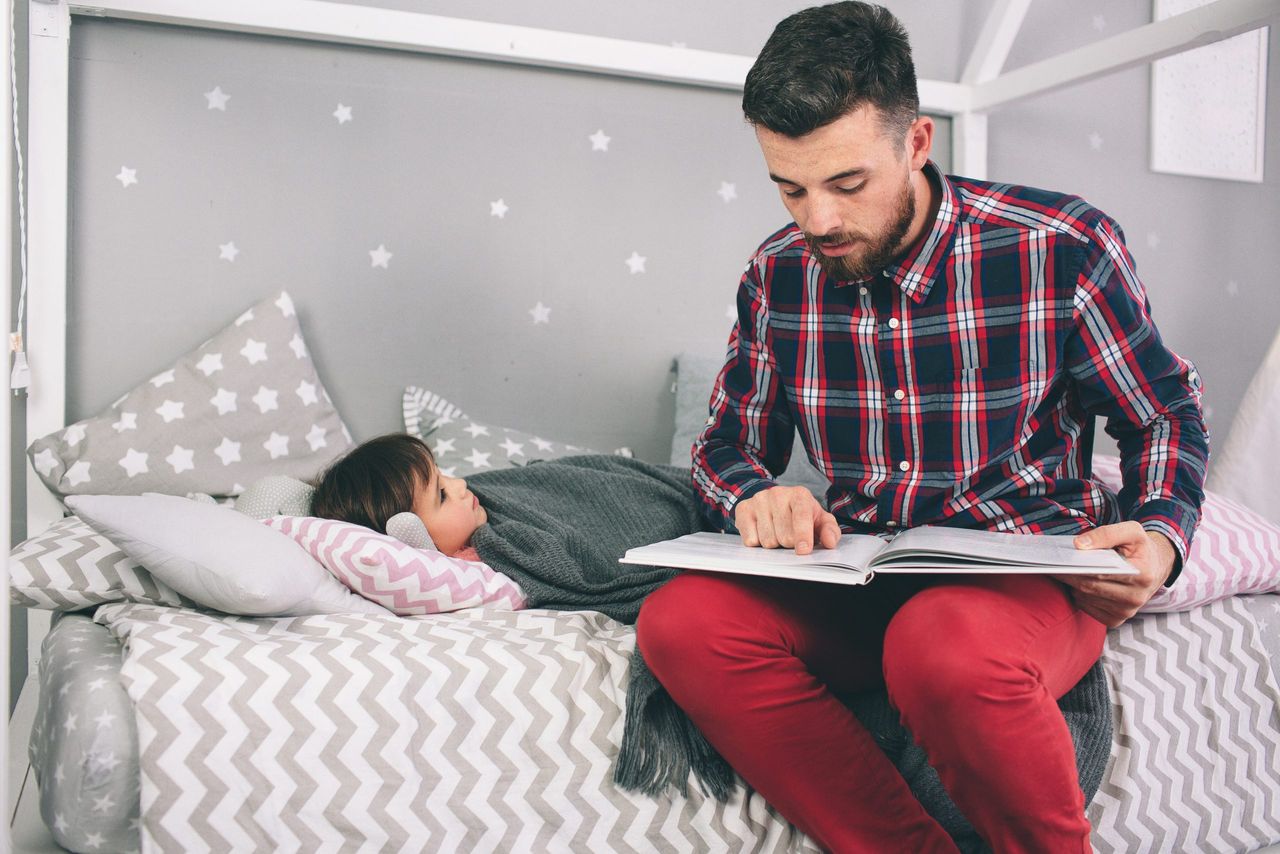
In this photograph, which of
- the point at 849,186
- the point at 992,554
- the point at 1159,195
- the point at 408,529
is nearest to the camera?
the point at 992,554

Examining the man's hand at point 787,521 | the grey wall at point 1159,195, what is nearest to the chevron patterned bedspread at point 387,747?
the man's hand at point 787,521

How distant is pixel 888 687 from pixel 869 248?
0.45 meters

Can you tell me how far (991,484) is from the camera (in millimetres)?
1116

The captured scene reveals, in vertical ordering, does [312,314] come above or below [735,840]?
above

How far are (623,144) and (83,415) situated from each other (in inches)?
39.6

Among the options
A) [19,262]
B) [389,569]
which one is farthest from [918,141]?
[19,262]

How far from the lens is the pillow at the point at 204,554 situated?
1.06m

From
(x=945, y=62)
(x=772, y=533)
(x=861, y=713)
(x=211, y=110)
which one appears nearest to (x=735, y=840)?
(x=861, y=713)

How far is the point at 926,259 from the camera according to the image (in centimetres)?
110

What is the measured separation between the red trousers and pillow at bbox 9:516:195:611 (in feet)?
1.91

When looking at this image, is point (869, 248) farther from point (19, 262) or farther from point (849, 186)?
point (19, 262)

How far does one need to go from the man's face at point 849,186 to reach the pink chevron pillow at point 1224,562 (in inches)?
20.3

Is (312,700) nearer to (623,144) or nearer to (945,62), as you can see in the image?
(623,144)

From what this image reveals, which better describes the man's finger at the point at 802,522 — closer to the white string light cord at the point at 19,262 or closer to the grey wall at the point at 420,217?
the grey wall at the point at 420,217
